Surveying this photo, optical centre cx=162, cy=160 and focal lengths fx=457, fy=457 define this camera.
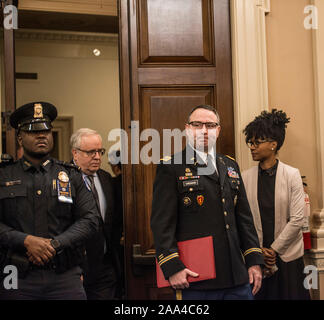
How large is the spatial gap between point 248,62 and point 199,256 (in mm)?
1671

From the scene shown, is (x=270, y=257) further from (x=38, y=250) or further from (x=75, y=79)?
(x=75, y=79)

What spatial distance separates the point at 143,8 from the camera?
322 cm

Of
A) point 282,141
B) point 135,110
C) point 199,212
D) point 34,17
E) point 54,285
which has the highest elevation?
point 34,17

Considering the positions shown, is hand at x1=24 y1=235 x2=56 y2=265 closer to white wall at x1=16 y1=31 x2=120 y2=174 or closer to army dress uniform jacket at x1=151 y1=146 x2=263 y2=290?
army dress uniform jacket at x1=151 y1=146 x2=263 y2=290

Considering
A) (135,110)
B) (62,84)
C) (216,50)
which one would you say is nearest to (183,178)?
(135,110)

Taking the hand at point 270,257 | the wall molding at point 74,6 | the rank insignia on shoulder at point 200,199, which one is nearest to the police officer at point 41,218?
the rank insignia on shoulder at point 200,199

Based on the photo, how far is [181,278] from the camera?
2061 millimetres

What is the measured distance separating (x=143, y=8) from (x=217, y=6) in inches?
21.2

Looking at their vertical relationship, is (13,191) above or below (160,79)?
below

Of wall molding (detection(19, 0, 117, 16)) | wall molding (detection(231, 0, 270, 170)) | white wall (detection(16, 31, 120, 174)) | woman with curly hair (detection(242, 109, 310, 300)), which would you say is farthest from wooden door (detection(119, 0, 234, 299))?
white wall (detection(16, 31, 120, 174))

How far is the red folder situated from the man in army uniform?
0.03 m

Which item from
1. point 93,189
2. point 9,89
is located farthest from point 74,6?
point 93,189

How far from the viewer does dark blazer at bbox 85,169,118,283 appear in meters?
2.93

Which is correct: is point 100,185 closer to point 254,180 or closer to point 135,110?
point 135,110
